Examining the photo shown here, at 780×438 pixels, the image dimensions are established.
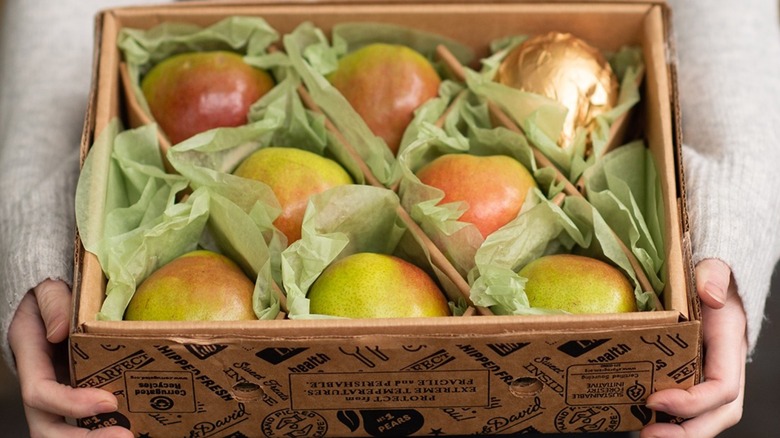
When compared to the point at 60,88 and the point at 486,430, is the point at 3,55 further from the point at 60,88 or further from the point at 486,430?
the point at 486,430

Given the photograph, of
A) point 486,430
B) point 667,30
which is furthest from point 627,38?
point 486,430

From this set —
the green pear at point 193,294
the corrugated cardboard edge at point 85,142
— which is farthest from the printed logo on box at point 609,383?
the corrugated cardboard edge at point 85,142

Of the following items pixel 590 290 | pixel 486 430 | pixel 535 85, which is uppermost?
pixel 535 85

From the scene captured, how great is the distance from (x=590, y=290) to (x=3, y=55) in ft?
2.78

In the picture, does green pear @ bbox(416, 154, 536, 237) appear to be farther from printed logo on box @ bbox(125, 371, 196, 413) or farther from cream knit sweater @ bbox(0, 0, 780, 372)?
printed logo on box @ bbox(125, 371, 196, 413)

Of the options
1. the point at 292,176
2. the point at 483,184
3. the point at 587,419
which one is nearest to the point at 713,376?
the point at 587,419

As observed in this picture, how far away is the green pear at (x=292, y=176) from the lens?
844 mm

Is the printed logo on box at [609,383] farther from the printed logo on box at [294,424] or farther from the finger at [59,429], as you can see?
the finger at [59,429]

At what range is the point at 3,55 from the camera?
1.18m

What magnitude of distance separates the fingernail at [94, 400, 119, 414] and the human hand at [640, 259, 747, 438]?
17.2 inches

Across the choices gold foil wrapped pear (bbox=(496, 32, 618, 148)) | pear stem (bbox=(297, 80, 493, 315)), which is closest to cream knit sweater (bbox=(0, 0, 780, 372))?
gold foil wrapped pear (bbox=(496, 32, 618, 148))

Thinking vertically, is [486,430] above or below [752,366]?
above

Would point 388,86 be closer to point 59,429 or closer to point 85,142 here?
point 85,142

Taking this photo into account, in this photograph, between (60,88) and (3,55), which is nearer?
(60,88)
